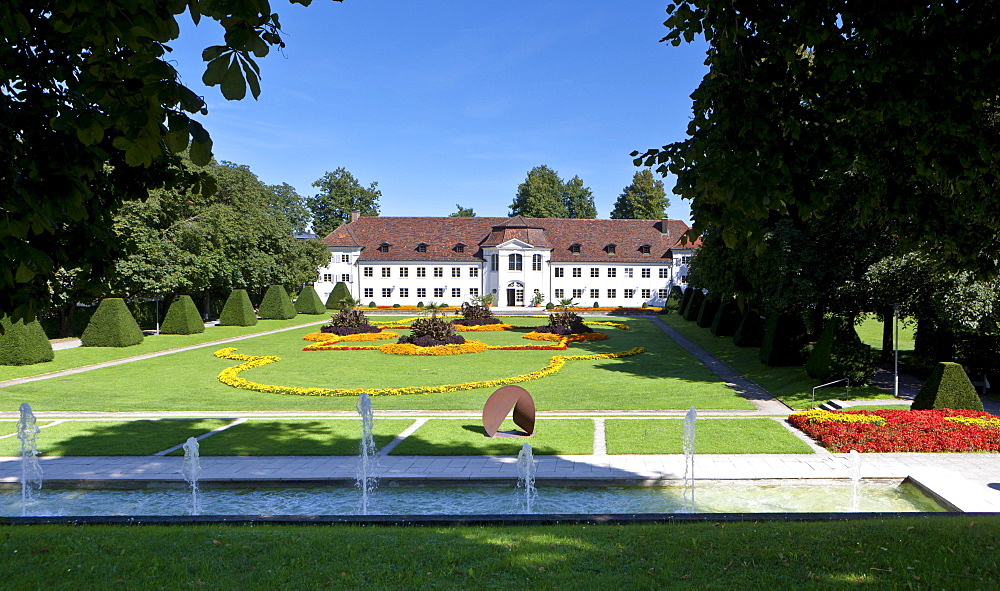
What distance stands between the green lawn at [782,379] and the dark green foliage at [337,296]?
1586 inches

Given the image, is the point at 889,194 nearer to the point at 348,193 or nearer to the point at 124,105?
the point at 124,105

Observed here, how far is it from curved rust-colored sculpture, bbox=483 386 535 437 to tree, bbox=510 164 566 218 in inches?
2980

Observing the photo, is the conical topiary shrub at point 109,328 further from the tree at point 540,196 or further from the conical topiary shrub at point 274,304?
the tree at point 540,196

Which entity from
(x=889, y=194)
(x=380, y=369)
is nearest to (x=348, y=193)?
(x=380, y=369)

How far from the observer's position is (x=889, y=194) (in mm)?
7355

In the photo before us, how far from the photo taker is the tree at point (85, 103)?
3.06 meters

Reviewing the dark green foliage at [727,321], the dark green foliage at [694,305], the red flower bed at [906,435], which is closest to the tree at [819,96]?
the red flower bed at [906,435]

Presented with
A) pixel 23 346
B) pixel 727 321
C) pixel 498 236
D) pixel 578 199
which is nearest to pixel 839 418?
pixel 727 321

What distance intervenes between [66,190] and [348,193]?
3655 inches

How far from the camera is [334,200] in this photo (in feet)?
305

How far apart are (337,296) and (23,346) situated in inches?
1564

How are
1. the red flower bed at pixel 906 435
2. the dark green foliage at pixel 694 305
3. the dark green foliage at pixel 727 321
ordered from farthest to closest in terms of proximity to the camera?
the dark green foliage at pixel 694 305 < the dark green foliage at pixel 727 321 < the red flower bed at pixel 906 435

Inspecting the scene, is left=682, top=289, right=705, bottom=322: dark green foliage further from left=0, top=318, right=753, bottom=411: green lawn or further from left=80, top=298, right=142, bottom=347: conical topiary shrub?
left=80, top=298, right=142, bottom=347: conical topiary shrub

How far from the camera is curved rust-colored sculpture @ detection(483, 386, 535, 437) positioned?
1487 centimetres
